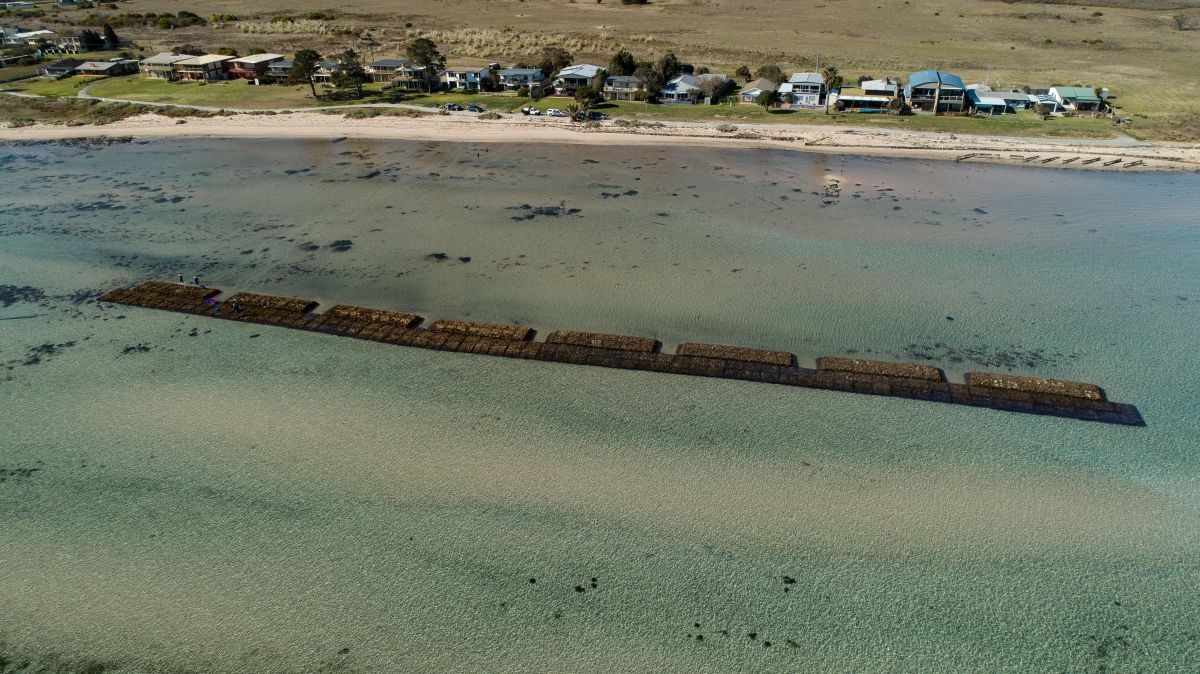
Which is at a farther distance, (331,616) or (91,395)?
(91,395)

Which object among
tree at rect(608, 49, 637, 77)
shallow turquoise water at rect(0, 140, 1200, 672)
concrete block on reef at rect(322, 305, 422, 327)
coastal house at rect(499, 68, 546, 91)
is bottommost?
shallow turquoise water at rect(0, 140, 1200, 672)

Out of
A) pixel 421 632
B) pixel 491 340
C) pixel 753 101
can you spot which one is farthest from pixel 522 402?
pixel 753 101

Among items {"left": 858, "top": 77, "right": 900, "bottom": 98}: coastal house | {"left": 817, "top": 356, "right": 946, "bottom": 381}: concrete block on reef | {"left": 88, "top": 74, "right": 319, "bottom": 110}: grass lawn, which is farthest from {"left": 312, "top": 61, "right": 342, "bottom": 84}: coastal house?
{"left": 817, "top": 356, "right": 946, "bottom": 381}: concrete block on reef

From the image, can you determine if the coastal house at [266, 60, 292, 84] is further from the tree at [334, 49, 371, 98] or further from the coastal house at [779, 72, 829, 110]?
the coastal house at [779, 72, 829, 110]

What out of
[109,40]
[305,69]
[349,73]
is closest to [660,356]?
[349,73]

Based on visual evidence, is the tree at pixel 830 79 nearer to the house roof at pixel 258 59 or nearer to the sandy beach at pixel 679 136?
the sandy beach at pixel 679 136

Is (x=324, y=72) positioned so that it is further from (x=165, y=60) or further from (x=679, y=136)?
(x=679, y=136)

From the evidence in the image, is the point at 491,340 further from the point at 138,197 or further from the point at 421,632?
the point at 138,197
